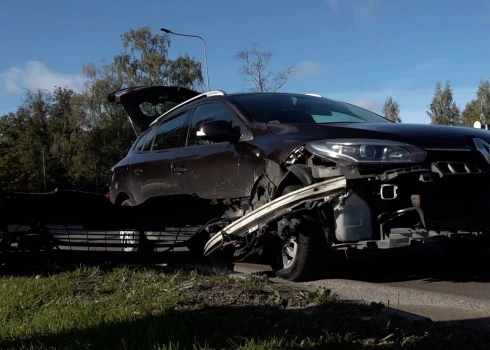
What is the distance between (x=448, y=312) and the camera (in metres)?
4.03

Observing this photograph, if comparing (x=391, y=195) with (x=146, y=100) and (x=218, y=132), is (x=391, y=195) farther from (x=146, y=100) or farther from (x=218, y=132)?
(x=146, y=100)

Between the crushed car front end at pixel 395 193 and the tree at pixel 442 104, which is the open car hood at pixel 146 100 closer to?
the crushed car front end at pixel 395 193

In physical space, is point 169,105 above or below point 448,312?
above

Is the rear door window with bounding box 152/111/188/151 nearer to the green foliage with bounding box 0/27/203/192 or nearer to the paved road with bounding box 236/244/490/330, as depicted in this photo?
the paved road with bounding box 236/244/490/330

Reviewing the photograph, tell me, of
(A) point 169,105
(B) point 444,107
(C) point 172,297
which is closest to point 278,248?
(C) point 172,297

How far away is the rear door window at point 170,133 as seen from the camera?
267 inches

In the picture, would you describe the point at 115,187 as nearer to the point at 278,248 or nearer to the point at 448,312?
the point at 278,248

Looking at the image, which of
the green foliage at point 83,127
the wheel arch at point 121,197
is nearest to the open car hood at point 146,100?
the wheel arch at point 121,197

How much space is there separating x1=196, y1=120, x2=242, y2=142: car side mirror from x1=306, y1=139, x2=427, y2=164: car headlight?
4.04ft

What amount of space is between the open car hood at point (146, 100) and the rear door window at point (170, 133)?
132cm

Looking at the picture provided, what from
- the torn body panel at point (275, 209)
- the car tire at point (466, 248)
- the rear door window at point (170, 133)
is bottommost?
the car tire at point (466, 248)

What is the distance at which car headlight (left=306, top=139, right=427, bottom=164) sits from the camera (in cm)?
455

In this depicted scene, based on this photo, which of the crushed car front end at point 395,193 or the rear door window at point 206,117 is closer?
the crushed car front end at point 395,193

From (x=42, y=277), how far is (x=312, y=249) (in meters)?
2.56
